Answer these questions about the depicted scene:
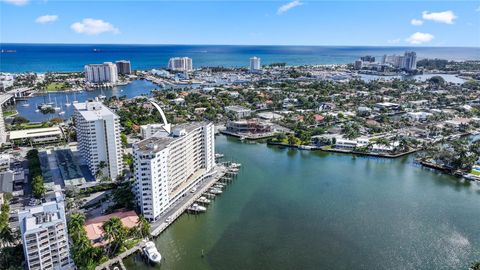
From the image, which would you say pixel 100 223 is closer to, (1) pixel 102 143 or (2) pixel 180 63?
(1) pixel 102 143

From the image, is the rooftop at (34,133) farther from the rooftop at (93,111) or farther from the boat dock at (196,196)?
the boat dock at (196,196)

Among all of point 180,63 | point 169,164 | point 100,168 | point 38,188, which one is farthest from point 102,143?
point 180,63

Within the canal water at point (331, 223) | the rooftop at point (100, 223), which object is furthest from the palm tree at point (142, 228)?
the canal water at point (331, 223)

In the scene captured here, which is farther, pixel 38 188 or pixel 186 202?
pixel 186 202

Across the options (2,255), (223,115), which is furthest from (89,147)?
(223,115)

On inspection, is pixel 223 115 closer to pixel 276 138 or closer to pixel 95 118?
pixel 276 138
